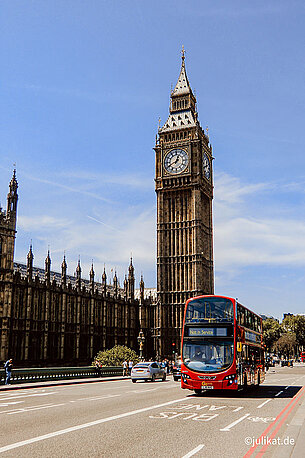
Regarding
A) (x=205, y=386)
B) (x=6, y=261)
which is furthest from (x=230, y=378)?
(x=6, y=261)

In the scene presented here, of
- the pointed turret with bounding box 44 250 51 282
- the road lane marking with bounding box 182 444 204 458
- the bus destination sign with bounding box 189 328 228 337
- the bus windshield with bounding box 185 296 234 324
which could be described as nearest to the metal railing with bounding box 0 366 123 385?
the bus destination sign with bounding box 189 328 228 337

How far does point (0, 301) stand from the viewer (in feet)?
173

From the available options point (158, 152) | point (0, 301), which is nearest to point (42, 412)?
point (0, 301)

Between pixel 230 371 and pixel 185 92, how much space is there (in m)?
75.3

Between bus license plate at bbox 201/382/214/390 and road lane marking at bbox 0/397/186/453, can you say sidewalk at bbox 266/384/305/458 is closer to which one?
road lane marking at bbox 0/397/186/453

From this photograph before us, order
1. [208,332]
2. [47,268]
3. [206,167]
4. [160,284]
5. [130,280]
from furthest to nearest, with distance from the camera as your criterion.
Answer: [206,167] < [130,280] < [160,284] < [47,268] < [208,332]

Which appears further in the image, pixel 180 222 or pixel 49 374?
pixel 180 222

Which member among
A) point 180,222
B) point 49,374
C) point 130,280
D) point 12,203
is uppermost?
point 180,222

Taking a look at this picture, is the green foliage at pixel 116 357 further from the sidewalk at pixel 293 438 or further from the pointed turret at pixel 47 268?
the sidewalk at pixel 293 438

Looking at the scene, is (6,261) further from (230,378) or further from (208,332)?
(230,378)

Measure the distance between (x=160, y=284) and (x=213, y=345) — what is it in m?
59.2

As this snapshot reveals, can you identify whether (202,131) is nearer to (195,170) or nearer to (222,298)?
(195,170)

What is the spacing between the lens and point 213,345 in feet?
72.4

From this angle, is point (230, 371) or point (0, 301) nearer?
point (230, 371)
